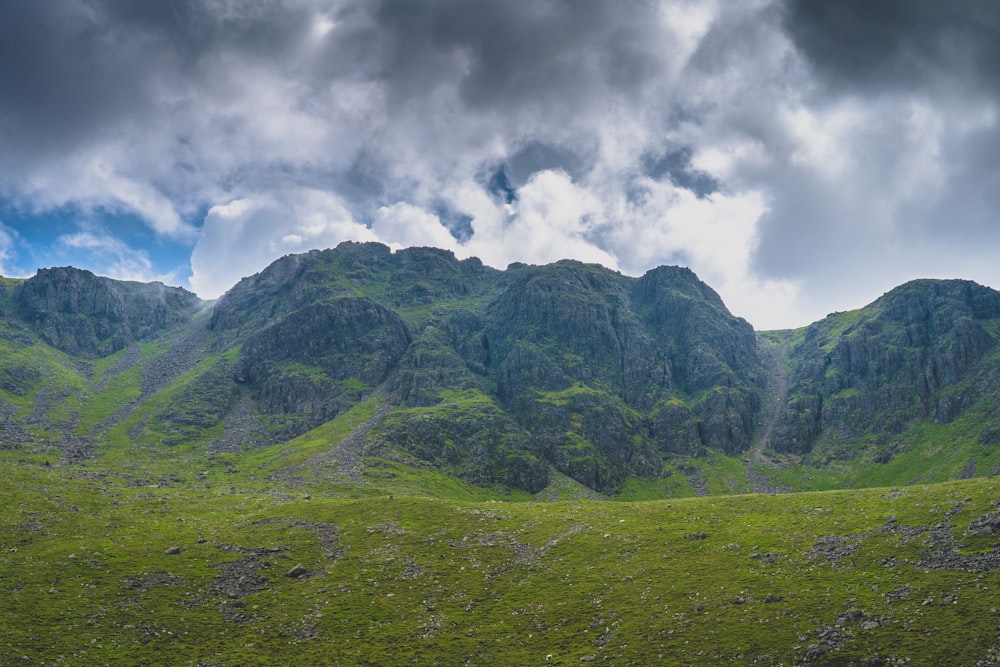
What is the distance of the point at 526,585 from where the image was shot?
2692 inches

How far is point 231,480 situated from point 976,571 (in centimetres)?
18620

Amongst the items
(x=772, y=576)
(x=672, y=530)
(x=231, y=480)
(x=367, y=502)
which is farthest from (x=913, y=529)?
(x=231, y=480)

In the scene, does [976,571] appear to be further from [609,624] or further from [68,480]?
[68,480]

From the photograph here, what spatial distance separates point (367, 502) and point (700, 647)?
77218mm

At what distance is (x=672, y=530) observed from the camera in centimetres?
8044

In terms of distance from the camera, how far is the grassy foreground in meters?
46.9

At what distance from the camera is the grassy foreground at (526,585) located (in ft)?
154

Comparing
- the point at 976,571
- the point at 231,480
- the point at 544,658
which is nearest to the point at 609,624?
the point at 544,658

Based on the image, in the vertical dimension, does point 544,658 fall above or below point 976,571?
below

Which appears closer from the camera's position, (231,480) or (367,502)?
(367,502)

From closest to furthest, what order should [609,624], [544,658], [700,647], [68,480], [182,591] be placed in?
[700,647] < [544,658] < [609,624] < [182,591] < [68,480]

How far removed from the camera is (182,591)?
66250 mm

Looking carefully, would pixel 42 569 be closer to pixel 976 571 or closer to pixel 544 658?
pixel 544 658

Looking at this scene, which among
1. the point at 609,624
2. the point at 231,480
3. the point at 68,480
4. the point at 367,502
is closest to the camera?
the point at 609,624
